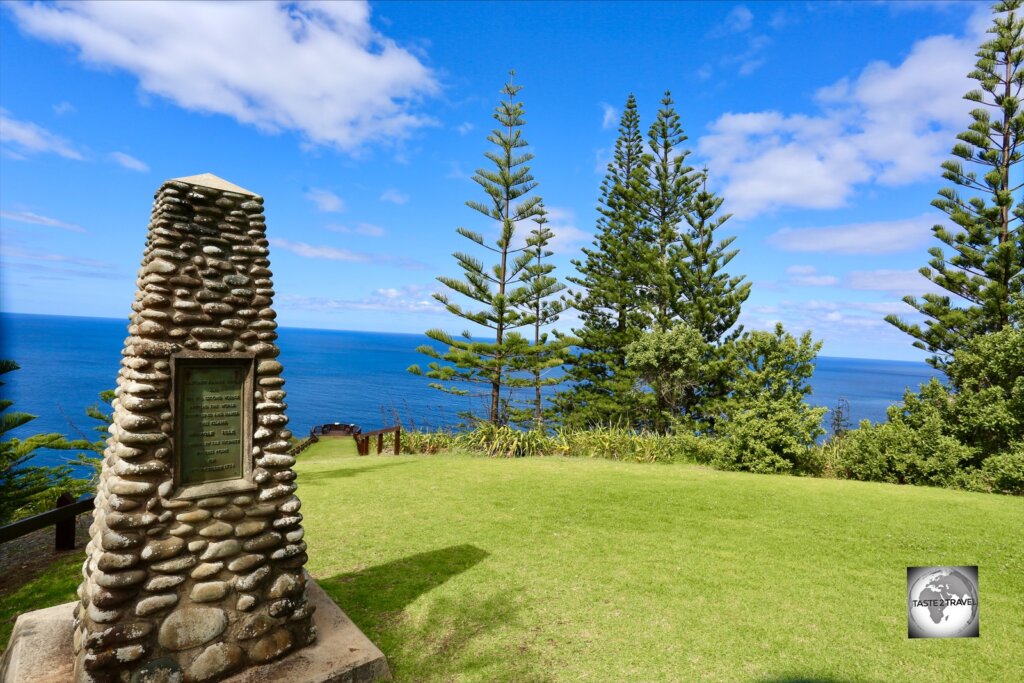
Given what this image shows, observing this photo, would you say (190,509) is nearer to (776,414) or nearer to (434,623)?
(434,623)

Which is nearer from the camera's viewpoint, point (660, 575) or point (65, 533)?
point (660, 575)

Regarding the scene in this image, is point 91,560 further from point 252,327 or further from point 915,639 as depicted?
point 915,639

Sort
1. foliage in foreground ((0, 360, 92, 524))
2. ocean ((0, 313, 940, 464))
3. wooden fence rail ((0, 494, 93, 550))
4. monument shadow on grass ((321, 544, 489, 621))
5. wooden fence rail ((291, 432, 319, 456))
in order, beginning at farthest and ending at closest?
ocean ((0, 313, 940, 464)), wooden fence rail ((291, 432, 319, 456)), foliage in foreground ((0, 360, 92, 524)), wooden fence rail ((0, 494, 93, 550)), monument shadow on grass ((321, 544, 489, 621))

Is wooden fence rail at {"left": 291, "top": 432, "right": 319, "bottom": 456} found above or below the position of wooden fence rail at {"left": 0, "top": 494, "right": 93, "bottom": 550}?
below

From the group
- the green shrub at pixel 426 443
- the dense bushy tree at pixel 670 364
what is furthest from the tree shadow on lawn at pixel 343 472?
the dense bushy tree at pixel 670 364

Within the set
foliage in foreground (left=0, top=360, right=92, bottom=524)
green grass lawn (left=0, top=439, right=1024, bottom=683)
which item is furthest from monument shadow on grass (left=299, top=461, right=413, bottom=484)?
foliage in foreground (left=0, top=360, right=92, bottom=524)

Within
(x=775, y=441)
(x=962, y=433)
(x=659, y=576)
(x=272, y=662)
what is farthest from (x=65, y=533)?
(x=962, y=433)

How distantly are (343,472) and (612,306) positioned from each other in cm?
1155

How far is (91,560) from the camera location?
2.61m

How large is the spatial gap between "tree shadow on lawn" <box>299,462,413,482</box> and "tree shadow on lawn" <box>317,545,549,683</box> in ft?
12.8

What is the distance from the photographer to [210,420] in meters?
2.78

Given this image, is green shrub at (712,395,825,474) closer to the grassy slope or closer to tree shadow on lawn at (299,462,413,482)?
the grassy slope

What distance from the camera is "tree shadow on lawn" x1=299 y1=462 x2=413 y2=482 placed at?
306 inches

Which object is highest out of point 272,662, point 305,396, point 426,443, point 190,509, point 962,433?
point 190,509
